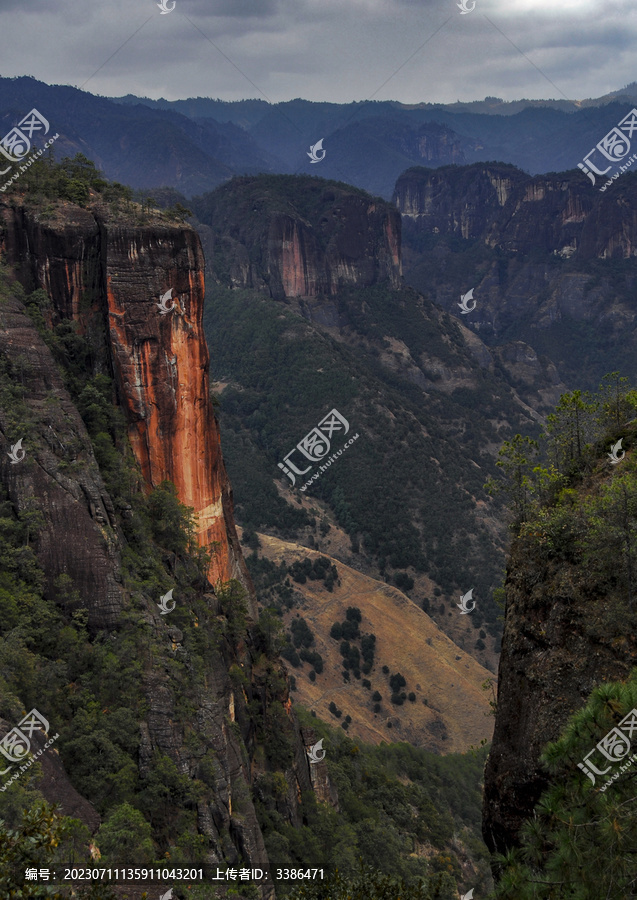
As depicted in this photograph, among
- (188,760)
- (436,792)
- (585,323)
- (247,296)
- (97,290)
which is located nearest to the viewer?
(188,760)

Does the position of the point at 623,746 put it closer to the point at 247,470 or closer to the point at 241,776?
the point at 241,776

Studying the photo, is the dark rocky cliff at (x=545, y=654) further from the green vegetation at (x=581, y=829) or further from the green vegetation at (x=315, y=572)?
the green vegetation at (x=315, y=572)

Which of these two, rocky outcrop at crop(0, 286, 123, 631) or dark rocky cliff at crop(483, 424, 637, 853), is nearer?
dark rocky cliff at crop(483, 424, 637, 853)

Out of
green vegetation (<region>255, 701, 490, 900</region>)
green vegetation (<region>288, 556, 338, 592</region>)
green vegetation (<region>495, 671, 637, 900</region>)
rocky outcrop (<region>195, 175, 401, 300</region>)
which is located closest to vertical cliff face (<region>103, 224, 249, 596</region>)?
green vegetation (<region>255, 701, 490, 900</region>)

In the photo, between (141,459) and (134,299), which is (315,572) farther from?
(134,299)

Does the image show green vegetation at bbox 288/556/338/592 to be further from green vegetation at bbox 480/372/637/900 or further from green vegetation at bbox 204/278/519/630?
green vegetation at bbox 480/372/637/900

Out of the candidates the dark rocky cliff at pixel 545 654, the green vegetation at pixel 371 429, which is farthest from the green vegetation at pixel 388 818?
the green vegetation at pixel 371 429

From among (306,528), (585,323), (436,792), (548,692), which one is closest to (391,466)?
(306,528)
